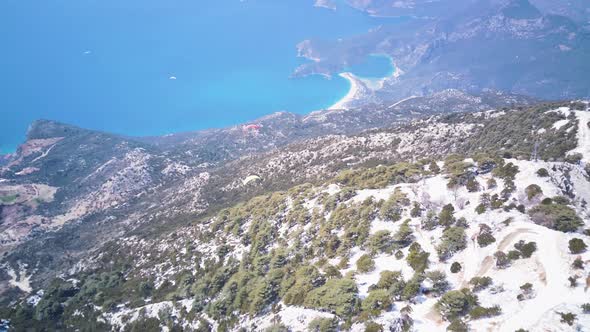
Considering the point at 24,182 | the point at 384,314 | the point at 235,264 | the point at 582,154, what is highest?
the point at 24,182

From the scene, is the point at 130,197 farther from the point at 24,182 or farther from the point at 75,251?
the point at 24,182

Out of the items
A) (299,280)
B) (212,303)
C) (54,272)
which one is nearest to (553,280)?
(299,280)

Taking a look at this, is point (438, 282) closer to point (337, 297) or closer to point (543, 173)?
point (337, 297)

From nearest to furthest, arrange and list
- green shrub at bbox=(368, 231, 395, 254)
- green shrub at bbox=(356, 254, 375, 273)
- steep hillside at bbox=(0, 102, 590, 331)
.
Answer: steep hillside at bbox=(0, 102, 590, 331) < green shrub at bbox=(356, 254, 375, 273) < green shrub at bbox=(368, 231, 395, 254)

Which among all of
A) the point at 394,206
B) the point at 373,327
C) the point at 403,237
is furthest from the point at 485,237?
the point at 373,327

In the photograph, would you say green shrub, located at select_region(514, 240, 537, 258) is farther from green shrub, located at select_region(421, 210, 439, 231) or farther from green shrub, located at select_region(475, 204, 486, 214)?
green shrub, located at select_region(421, 210, 439, 231)

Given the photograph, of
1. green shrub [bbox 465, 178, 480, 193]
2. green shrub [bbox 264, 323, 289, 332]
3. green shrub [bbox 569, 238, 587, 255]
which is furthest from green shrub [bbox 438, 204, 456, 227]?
green shrub [bbox 264, 323, 289, 332]
